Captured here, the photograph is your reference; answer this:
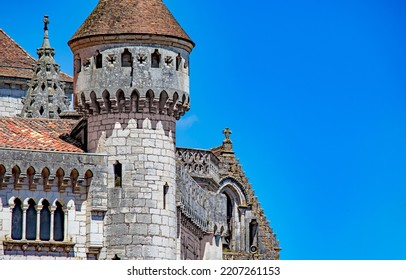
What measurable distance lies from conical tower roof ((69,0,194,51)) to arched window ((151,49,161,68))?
73cm

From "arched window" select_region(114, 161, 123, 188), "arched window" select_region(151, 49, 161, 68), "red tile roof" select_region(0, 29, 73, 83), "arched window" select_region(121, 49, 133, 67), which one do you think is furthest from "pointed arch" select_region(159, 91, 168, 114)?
"red tile roof" select_region(0, 29, 73, 83)

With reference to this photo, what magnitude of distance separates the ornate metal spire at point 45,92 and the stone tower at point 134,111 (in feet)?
46.9

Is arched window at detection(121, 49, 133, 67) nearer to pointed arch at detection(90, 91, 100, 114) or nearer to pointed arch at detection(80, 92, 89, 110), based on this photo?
pointed arch at detection(90, 91, 100, 114)

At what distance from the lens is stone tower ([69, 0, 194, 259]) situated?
83250 mm

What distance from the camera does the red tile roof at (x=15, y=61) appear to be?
357 ft

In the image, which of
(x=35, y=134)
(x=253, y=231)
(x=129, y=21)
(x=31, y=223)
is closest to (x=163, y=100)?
(x=129, y=21)

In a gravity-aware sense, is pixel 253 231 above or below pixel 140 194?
above

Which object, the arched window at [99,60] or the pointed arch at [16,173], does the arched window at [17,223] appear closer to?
the pointed arch at [16,173]

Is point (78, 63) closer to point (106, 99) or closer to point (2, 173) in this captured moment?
point (106, 99)

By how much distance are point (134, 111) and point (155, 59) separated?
2066 millimetres

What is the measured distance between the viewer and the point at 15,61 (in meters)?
109

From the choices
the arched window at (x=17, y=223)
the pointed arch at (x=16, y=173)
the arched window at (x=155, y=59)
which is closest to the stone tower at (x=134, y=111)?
the arched window at (x=155, y=59)

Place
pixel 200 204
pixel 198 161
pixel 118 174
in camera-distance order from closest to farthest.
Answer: pixel 118 174, pixel 200 204, pixel 198 161
